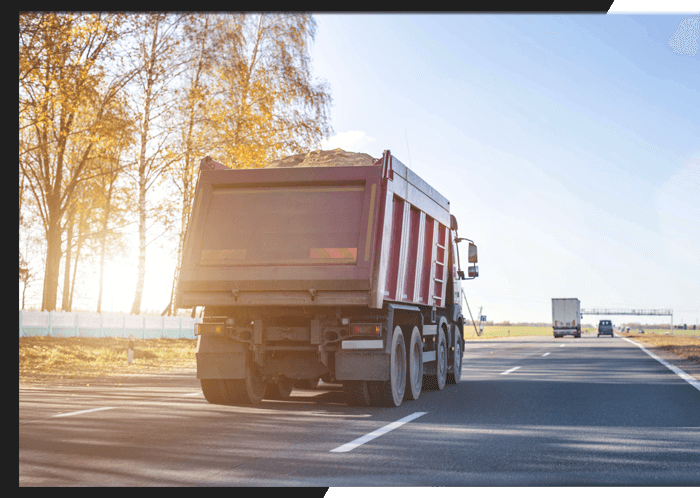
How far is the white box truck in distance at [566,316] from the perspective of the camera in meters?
60.8

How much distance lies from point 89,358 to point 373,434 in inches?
534

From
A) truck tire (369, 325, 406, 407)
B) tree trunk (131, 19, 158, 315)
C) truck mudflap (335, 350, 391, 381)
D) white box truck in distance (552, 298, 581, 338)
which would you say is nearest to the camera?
truck mudflap (335, 350, 391, 381)

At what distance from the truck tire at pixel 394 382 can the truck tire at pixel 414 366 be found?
31 centimetres

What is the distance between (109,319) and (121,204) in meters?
8.49

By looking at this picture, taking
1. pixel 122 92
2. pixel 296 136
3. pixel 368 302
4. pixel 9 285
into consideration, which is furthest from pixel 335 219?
pixel 296 136

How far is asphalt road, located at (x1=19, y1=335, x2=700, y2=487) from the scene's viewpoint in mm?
5875

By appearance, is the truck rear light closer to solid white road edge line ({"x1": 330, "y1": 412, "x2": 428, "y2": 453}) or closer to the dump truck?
the dump truck

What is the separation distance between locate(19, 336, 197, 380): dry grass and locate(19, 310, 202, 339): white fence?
138 cm

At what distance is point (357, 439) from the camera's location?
25.0 feet

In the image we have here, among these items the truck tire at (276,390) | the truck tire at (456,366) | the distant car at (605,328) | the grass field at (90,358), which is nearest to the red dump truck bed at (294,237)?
the truck tire at (276,390)

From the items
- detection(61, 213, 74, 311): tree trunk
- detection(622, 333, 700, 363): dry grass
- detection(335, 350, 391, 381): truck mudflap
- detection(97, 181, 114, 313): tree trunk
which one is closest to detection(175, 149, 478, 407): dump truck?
detection(335, 350, 391, 381): truck mudflap

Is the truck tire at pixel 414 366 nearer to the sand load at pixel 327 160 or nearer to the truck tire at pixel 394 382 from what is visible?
the truck tire at pixel 394 382

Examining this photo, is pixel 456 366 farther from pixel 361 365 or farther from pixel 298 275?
pixel 298 275

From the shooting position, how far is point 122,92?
24422 mm
